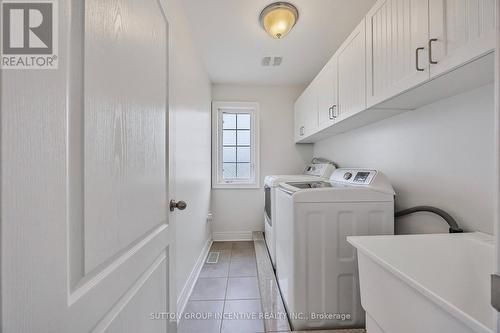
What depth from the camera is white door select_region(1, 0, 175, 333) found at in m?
0.34

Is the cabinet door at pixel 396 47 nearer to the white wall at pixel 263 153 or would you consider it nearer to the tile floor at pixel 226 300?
the tile floor at pixel 226 300

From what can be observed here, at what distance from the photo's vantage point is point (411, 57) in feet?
3.40

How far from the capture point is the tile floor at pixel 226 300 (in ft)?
5.11

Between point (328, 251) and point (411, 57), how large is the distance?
3.83 feet

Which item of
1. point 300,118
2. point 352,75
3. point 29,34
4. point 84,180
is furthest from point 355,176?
point 29,34

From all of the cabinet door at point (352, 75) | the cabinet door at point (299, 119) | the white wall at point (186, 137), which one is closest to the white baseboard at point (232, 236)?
the white wall at point (186, 137)

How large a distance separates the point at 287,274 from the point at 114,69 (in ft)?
5.15

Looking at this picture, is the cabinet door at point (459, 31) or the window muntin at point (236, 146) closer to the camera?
the cabinet door at point (459, 31)

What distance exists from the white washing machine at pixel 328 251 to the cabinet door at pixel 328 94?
2.76 ft

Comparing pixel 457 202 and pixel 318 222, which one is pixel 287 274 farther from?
pixel 457 202

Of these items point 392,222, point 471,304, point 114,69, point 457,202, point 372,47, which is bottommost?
point 471,304

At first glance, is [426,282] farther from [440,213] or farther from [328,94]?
[328,94]

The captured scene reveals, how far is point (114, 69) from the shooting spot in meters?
0.60

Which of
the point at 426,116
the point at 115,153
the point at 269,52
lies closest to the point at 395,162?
the point at 426,116
